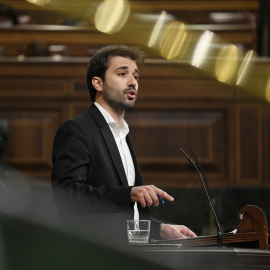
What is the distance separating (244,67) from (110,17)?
806 millimetres

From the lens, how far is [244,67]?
2.96 m

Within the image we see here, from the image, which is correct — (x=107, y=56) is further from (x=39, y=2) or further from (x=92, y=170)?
(x=39, y=2)

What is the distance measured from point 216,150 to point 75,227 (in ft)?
7.89

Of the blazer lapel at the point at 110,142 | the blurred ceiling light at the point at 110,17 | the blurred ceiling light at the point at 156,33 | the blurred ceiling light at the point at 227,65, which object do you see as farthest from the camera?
the blurred ceiling light at the point at 110,17

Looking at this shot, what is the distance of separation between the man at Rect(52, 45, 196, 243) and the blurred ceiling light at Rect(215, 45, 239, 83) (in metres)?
1.64

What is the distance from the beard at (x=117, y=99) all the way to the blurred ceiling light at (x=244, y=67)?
1.70 m

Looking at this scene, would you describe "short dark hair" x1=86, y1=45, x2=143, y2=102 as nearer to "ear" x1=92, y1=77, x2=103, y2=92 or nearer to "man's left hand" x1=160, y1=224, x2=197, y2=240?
"ear" x1=92, y1=77, x2=103, y2=92

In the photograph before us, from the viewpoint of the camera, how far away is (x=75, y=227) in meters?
0.24

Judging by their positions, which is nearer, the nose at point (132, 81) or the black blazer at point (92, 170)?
the black blazer at point (92, 170)

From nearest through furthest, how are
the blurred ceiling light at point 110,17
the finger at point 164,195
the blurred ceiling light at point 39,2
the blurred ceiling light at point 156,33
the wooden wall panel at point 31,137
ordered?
the finger at point 164,195 < the wooden wall panel at point 31,137 < the blurred ceiling light at point 156,33 < the blurred ceiling light at point 110,17 < the blurred ceiling light at point 39,2

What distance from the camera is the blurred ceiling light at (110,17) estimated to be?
3296 millimetres

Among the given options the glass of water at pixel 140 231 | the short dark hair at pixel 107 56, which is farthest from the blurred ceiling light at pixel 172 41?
the glass of water at pixel 140 231

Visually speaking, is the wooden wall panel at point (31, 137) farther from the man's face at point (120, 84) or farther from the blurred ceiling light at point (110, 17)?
the man's face at point (120, 84)

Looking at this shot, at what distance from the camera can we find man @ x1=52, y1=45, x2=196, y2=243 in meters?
0.91
